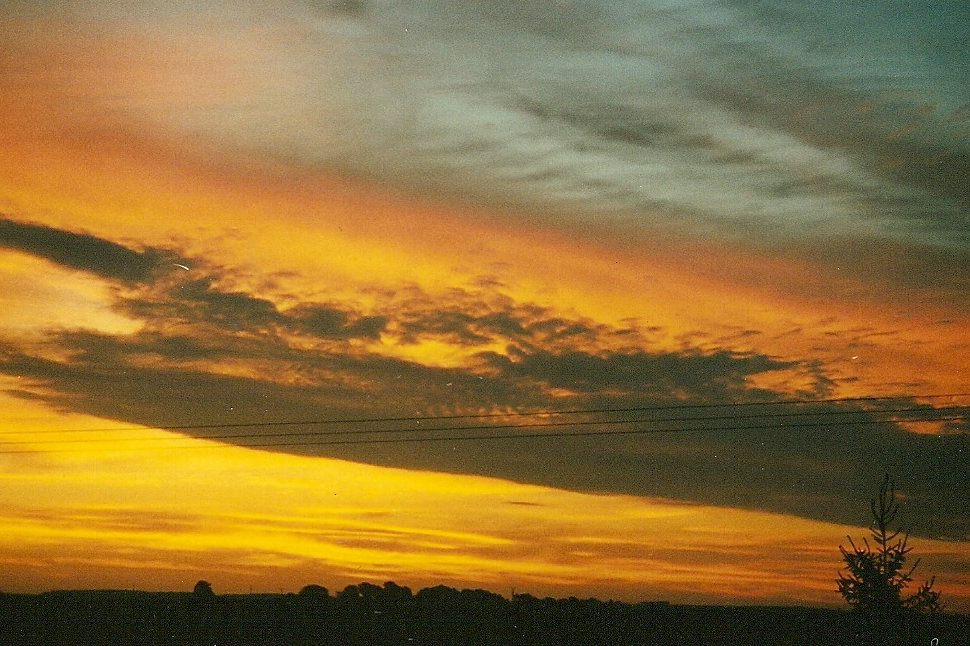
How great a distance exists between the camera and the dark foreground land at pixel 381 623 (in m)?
63.0

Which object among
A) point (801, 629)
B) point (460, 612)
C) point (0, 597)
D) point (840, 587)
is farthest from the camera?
point (0, 597)

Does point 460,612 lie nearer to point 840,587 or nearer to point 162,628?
point 162,628

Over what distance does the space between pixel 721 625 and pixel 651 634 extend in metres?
5.44

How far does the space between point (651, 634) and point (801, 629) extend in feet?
32.4

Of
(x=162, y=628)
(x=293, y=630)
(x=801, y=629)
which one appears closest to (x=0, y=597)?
(x=162, y=628)

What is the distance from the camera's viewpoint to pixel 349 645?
62.0 m

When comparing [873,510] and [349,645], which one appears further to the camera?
[349,645]

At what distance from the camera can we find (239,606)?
68.4 m

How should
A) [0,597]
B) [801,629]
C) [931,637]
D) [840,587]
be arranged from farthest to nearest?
[0,597] → [801,629] → [931,637] → [840,587]

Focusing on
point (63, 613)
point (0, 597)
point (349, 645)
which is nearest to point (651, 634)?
point (349, 645)

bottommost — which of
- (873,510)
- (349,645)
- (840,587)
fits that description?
(349,645)

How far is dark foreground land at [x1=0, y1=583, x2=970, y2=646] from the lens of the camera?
63.0 m

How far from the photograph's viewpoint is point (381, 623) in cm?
6800

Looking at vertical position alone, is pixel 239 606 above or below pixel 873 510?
below
